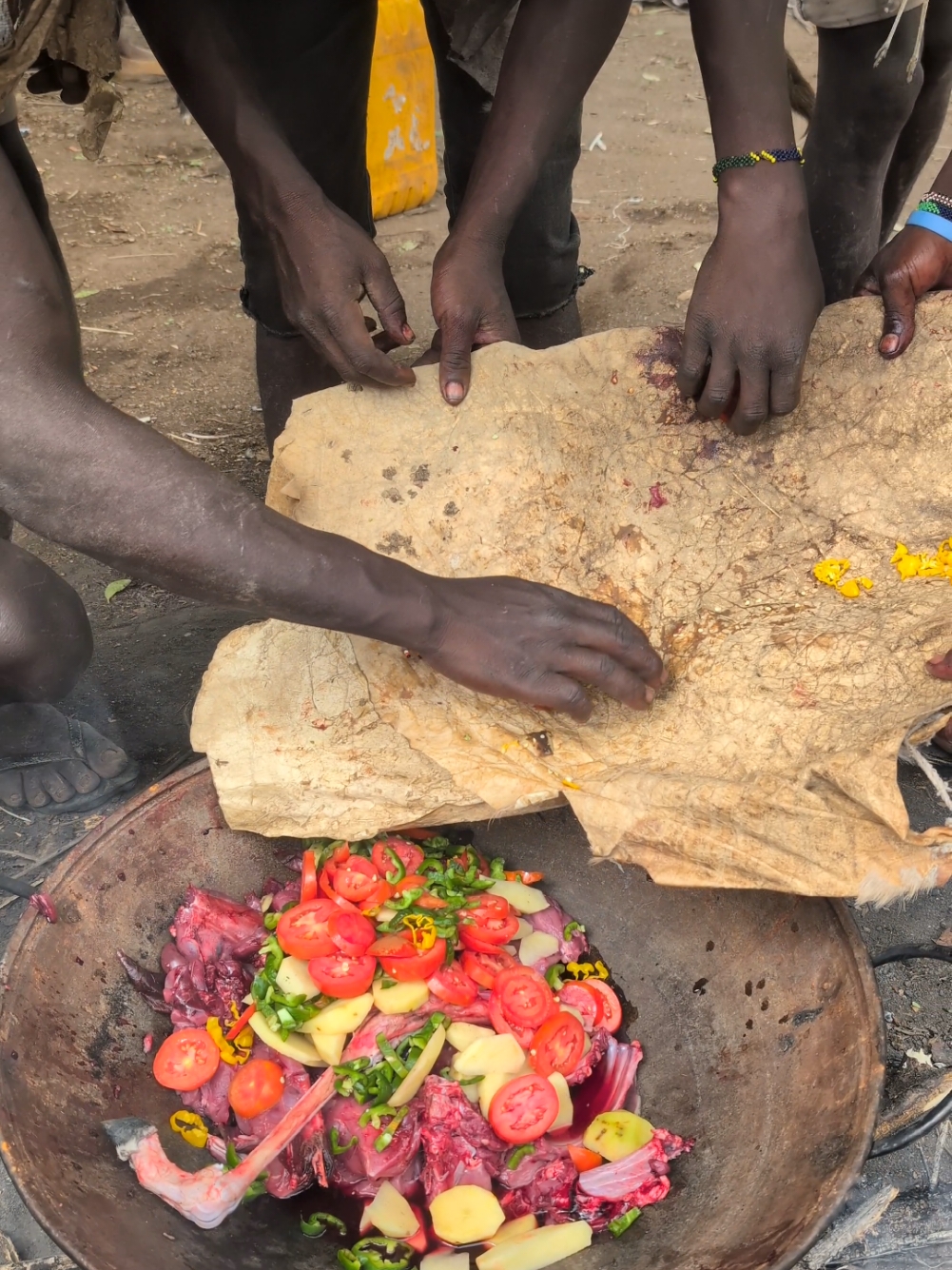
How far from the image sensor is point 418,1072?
1772 millimetres

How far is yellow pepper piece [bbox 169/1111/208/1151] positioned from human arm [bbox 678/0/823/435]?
1580 millimetres

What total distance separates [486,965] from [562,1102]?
26cm

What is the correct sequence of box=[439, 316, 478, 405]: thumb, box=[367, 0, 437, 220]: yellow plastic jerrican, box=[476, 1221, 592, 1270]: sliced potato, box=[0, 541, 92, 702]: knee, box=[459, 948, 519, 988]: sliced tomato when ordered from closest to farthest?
box=[476, 1221, 592, 1270]: sliced potato
box=[459, 948, 519, 988]: sliced tomato
box=[439, 316, 478, 405]: thumb
box=[0, 541, 92, 702]: knee
box=[367, 0, 437, 220]: yellow plastic jerrican

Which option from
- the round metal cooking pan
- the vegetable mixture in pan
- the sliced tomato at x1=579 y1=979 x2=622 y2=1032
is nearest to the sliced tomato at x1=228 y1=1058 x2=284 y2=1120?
the vegetable mixture in pan

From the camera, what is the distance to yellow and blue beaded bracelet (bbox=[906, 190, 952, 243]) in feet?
7.13

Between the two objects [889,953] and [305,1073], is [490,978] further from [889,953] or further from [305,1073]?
[889,953]

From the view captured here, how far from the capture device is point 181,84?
237 cm

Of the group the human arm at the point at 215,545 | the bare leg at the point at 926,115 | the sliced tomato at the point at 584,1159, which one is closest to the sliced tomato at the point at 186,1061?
the sliced tomato at the point at 584,1159

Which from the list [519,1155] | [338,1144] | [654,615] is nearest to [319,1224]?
[338,1144]

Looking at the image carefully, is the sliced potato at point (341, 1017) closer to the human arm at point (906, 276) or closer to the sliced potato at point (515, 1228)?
the sliced potato at point (515, 1228)

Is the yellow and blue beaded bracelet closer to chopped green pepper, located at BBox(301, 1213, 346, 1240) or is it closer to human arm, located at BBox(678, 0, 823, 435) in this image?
human arm, located at BBox(678, 0, 823, 435)

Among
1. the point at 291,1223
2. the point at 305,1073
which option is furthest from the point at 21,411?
the point at 291,1223

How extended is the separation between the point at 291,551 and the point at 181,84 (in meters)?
1.31

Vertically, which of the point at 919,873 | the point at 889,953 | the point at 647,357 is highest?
the point at 647,357
